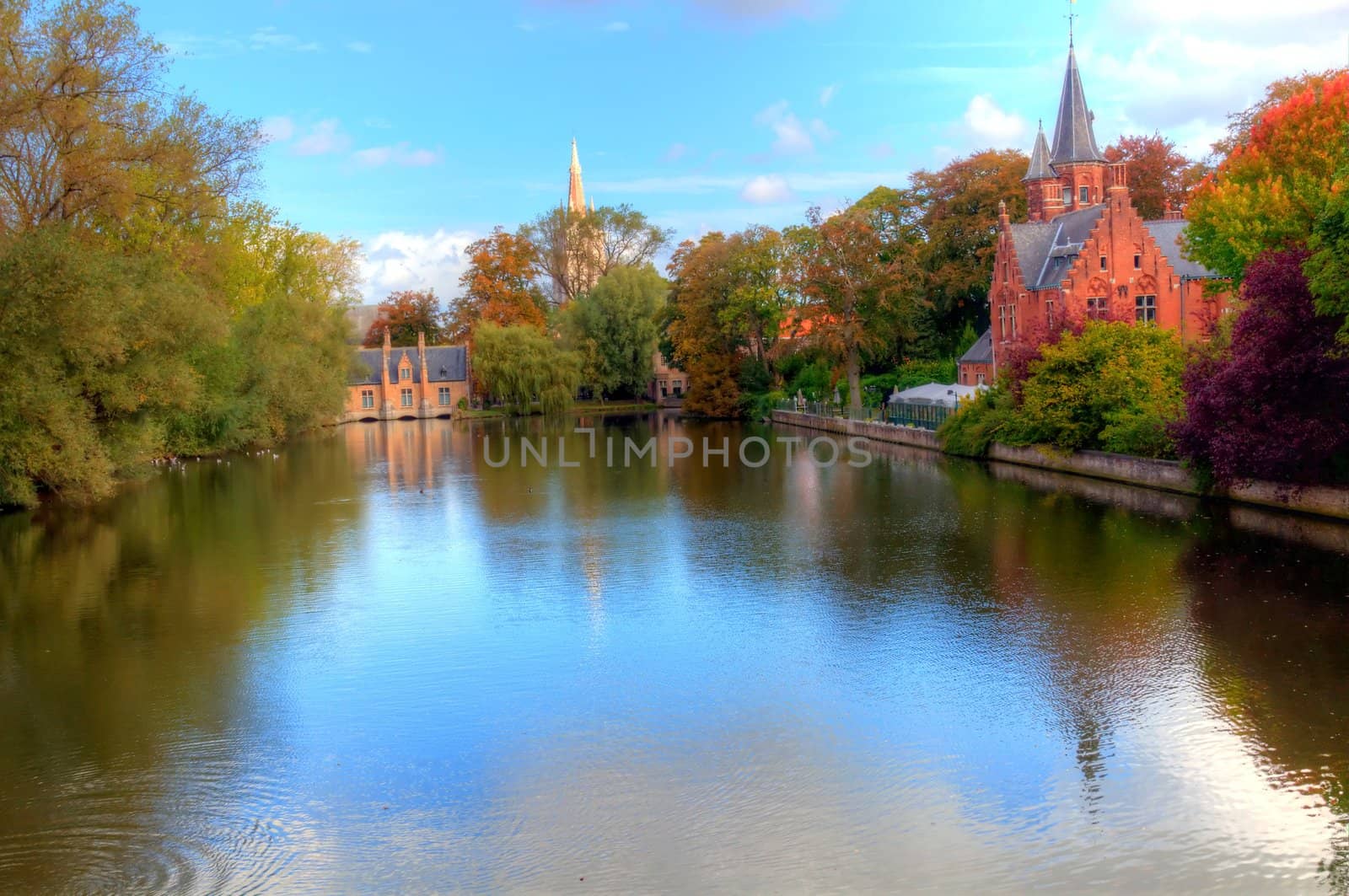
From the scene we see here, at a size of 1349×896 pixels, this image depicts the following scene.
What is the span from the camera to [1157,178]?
2279 inches

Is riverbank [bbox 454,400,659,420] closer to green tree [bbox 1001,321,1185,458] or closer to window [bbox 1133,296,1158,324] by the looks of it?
window [bbox 1133,296,1158,324]

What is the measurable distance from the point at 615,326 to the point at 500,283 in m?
12.9

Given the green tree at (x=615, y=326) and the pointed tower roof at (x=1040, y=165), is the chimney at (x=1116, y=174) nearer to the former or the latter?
the pointed tower roof at (x=1040, y=165)

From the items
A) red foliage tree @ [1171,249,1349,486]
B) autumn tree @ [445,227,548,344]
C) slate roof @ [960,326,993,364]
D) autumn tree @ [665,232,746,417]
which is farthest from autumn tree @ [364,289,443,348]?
red foliage tree @ [1171,249,1349,486]

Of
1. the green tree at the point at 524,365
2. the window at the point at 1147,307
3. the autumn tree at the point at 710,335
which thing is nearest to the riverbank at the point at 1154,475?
the window at the point at 1147,307

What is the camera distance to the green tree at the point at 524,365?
3041 inches

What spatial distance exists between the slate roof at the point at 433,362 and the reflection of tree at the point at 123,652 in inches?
2249

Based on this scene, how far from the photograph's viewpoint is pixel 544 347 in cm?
7800

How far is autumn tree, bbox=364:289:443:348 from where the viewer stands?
97.2m

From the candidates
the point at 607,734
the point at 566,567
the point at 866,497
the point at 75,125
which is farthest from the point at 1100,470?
the point at 75,125

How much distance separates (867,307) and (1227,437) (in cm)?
3370

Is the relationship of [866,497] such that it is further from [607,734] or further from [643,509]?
[607,734]

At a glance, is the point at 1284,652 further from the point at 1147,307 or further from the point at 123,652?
the point at 1147,307

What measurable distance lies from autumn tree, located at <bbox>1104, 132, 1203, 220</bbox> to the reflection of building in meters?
49.6
